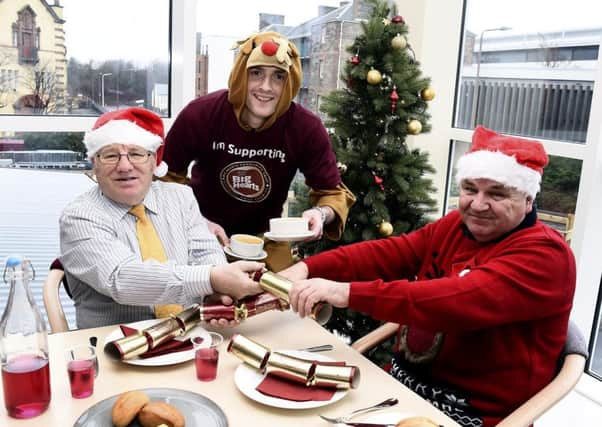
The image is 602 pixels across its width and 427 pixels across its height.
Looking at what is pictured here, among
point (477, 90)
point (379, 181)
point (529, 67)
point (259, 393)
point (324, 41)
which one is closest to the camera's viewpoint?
point (259, 393)

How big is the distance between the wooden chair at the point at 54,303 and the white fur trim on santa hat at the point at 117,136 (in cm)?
42

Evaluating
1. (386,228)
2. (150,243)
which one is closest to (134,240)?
(150,243)

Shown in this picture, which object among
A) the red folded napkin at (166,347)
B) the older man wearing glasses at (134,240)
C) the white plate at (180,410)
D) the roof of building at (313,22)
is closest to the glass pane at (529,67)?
the roof of building at (313,22)

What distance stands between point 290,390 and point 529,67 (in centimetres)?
248

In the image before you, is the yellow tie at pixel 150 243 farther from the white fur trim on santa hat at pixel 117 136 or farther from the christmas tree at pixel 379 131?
the christmas tree at pixel 379 131

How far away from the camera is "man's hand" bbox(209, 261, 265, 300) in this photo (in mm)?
1527

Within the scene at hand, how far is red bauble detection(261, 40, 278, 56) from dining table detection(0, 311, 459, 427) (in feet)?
3.53

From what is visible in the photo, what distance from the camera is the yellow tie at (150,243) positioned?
166cm

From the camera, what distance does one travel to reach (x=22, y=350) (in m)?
1.14

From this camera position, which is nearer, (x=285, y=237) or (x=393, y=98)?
(x=285, y=237)

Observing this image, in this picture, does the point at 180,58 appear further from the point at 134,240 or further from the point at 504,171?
the point at 504,171

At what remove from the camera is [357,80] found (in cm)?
277

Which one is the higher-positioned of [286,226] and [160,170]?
[160,170]

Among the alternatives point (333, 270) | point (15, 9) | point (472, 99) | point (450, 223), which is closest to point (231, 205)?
point (333, 270)
